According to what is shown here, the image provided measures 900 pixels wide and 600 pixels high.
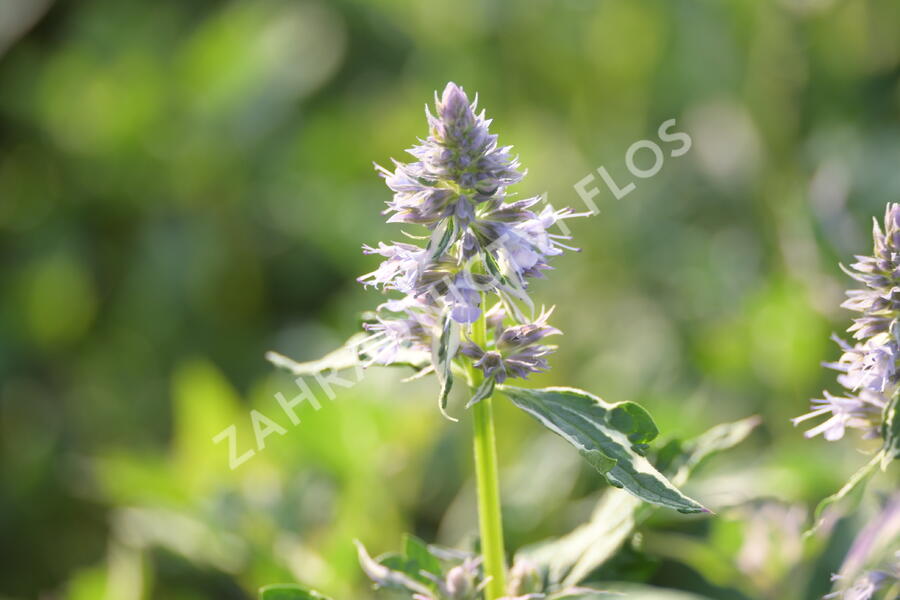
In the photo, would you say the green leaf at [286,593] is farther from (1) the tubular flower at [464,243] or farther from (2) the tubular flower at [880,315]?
(2) the tubular flower at [880,315]

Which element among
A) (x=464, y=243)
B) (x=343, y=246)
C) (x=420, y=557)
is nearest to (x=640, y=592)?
(x=420, y=557)

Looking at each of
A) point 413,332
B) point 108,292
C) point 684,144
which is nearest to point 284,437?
point 413,332

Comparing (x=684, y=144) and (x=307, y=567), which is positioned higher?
(x=684, y=144)

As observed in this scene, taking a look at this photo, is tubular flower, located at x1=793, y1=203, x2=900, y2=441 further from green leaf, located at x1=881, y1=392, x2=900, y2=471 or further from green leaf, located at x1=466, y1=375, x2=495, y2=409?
green leaf, located at x1=466, y1=375, x2=495, y2=409

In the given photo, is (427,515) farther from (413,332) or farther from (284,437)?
(413,332)

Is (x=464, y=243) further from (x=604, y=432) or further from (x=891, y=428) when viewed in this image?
(x=891, y=428)

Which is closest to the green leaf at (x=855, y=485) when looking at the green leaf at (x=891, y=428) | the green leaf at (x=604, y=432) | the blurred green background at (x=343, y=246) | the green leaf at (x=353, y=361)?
the green leaf at (x=891, y=428)
